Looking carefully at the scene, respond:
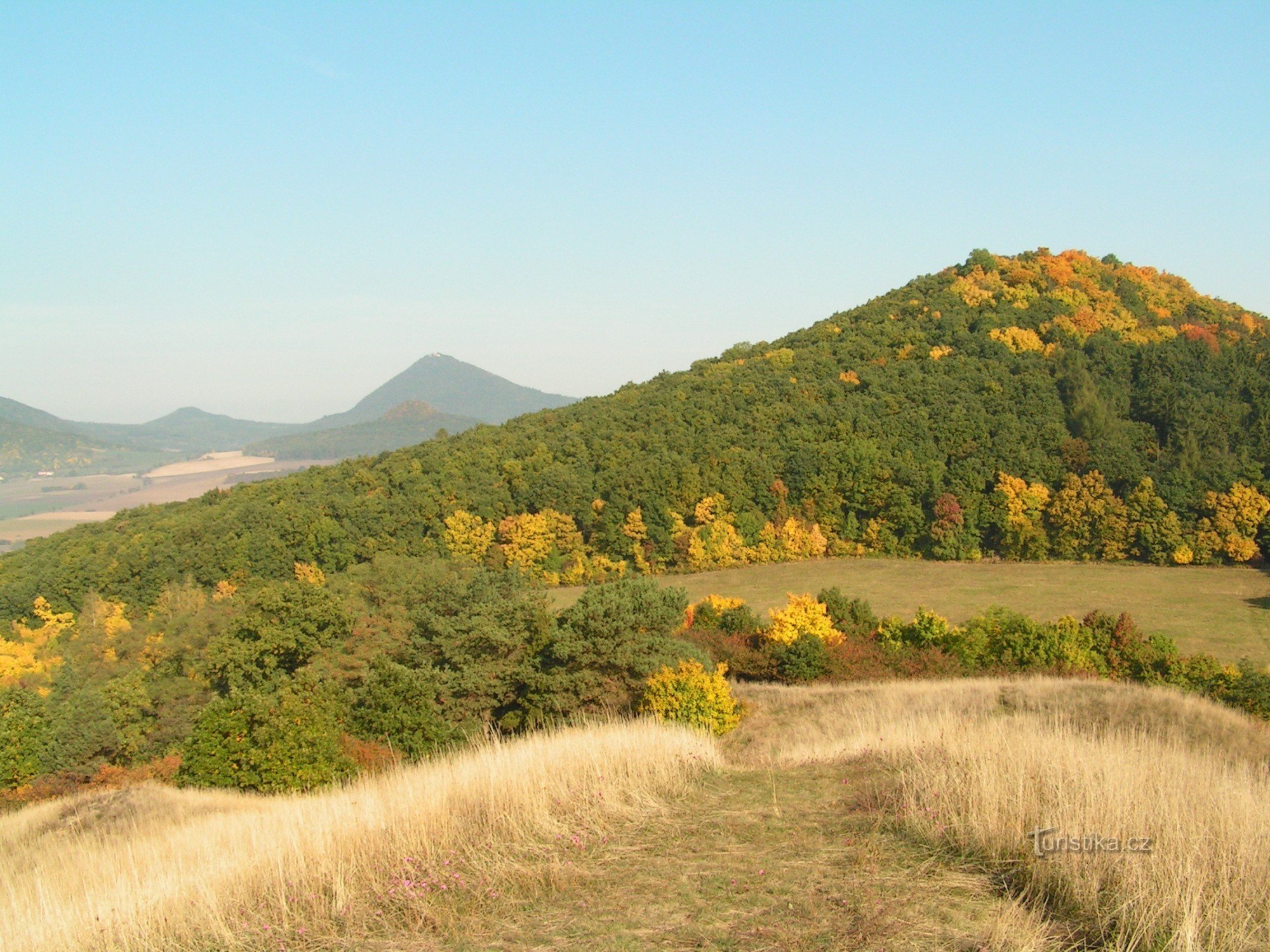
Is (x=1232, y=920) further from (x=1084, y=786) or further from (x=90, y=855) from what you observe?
(x=90, y=855)

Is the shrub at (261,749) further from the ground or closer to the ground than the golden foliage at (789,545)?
further from the ground

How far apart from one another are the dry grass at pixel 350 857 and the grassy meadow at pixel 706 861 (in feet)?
0.08

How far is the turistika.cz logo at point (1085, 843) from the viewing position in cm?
526

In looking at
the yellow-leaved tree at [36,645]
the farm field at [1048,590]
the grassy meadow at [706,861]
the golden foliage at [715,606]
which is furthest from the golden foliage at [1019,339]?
the yellow-leaved tree at [36,645]

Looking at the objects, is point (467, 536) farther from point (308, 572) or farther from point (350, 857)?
point (350, 857)

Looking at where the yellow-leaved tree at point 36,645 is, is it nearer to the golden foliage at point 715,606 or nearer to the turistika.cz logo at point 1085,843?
the golden foliage at point 715,606

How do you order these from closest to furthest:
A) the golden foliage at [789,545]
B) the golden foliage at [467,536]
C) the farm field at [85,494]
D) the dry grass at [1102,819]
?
1. the dry grass at [1102,819]
2. the golden foliage at [789,545]
3. the golden foliage at [467,536]
4. the farm field at [85,494]

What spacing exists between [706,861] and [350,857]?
8.55ft

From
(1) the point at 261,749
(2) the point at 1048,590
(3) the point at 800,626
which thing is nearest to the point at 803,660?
(3) the point at 800,626

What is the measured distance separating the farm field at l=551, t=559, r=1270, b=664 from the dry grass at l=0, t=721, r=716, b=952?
3607cm

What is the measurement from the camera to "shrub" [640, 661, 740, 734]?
19.8 metres

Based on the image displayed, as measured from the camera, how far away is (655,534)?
5719 centimetres

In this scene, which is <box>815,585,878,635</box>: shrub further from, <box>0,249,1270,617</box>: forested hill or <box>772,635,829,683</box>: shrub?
<box>0,249,1270,617</box>: forested hill

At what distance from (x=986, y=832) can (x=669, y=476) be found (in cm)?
5397
